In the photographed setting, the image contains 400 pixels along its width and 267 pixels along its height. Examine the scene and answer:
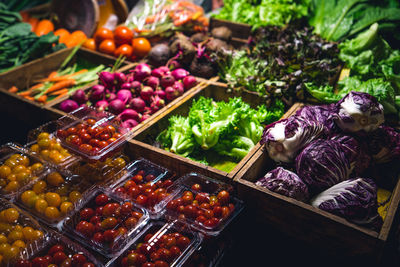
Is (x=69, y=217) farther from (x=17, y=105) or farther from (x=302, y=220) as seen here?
(x=17, y=105)

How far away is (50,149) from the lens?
2277 millimetres

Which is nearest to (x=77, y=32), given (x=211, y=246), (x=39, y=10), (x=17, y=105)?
(x=39, y=10)

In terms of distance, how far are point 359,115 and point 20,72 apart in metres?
3.22

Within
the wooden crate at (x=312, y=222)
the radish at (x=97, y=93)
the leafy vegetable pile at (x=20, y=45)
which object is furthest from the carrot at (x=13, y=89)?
the wooden crate at (x=312, y=222)

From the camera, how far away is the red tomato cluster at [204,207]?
5.59 feet

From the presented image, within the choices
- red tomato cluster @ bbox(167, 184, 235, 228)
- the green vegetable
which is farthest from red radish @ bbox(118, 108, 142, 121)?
the green vegetable

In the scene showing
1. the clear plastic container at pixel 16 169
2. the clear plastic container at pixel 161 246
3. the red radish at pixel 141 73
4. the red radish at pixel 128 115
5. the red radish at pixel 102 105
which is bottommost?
the clear plastic container at pixel 161 246

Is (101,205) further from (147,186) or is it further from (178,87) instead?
(178,87)

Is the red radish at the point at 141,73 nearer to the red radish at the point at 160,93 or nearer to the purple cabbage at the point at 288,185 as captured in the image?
the red radish at the point at 160,93

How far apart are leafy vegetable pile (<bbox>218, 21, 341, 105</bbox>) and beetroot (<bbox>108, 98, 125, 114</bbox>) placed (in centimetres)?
95

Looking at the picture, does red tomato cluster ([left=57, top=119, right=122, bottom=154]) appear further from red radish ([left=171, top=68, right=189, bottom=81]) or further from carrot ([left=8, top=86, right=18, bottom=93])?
carrot ([left=8, top=86, right=18, bottom=93])

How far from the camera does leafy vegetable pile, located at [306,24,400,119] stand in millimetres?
2273

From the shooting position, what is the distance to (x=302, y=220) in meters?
1.71

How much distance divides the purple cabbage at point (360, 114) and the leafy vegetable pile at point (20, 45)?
3229 millimetres
